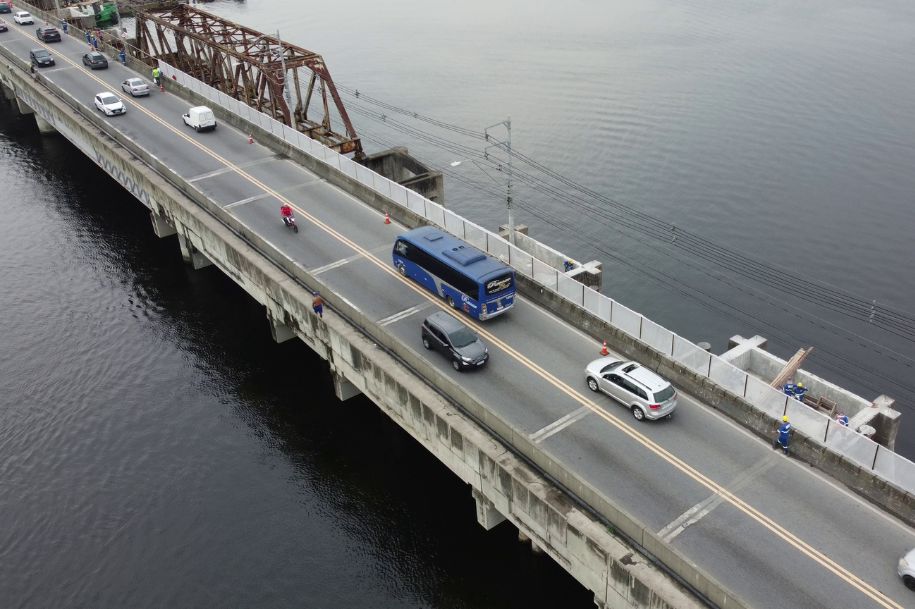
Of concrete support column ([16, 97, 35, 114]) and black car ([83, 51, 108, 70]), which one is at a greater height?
black car ([83, 51, 108, 70])

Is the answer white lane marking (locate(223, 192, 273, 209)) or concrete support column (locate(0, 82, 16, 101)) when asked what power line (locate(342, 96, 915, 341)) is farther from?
concrete support column (locate(0, 82, 16, 101))

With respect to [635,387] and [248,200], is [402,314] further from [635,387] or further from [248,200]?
[248,200]

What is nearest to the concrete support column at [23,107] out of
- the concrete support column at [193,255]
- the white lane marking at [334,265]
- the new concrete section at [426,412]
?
the new concrete section at [426,412]

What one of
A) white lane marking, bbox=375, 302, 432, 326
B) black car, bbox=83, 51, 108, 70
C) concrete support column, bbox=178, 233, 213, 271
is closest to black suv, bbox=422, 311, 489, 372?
white lane marking, bbox=375, 302, 432, 326

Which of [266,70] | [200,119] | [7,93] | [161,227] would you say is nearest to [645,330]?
[161,227]

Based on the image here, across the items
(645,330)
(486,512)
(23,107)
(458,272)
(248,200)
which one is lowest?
(486,512)

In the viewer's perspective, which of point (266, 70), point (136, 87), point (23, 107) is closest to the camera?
point (266, 70)
